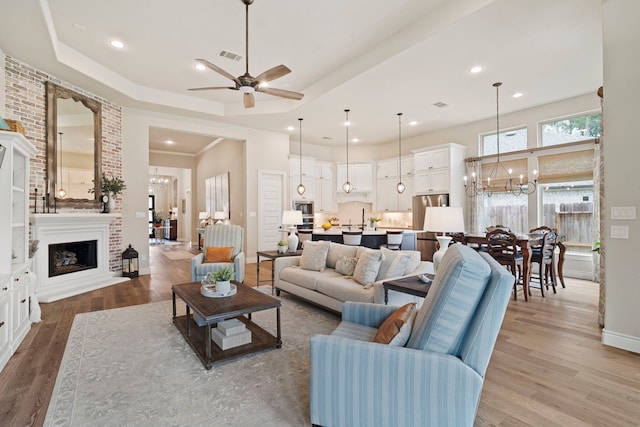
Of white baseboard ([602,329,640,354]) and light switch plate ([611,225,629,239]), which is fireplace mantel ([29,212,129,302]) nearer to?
white baseboard ([602,329,640,354])

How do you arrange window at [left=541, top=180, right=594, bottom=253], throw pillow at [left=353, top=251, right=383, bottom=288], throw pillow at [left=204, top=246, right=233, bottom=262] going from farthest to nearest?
A: window at [left=541, top=180, right=594, bottom=253] → throw pillow at [left=204, top=246, right=233, bottom=262] → throw pillow at [left=353, top=251, right=383, bottom=288]

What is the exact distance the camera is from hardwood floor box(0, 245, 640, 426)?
1.96 metres

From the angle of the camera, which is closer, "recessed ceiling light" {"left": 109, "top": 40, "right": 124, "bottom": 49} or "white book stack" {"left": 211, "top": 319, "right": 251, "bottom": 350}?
"white book stack" {"left": 211, "top": 319, "right": 251, "bottom": 350}

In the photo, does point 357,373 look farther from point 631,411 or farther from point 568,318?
point 568,318

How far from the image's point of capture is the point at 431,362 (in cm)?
150

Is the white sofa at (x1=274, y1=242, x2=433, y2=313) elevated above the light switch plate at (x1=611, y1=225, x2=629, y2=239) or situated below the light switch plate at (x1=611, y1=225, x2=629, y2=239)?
Answer: below

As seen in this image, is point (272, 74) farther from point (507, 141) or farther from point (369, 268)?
point (507, 141)

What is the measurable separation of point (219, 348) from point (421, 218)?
20.9 ft

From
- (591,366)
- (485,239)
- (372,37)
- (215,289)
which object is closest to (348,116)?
(372,37)

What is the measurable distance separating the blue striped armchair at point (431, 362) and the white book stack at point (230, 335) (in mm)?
1319

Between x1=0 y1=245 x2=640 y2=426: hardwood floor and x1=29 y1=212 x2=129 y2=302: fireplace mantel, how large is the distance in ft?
1.92

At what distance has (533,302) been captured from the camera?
14.4ft

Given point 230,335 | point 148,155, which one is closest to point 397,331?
point 230,335

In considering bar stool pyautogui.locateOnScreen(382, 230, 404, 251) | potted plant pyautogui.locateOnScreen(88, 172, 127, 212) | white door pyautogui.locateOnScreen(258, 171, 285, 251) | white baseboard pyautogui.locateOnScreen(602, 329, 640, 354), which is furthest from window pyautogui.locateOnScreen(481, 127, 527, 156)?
potted plant pyautogui.locateOnScreen(88, 172, 127, 212)
